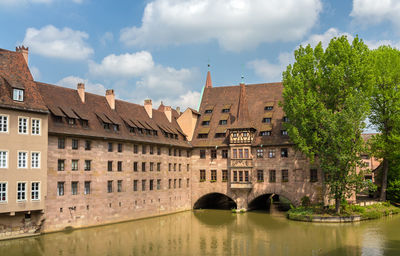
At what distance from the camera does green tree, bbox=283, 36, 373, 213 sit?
136 feet

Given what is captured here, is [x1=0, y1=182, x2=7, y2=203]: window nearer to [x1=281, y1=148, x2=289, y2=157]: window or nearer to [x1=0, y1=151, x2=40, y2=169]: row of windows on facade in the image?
[x1=0, y1=151, x2=40, y2=169]: row of windows on facade

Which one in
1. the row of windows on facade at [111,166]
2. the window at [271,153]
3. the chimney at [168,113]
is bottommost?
the row of windows on facade at [111,166]

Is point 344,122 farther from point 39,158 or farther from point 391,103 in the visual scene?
point 39,158

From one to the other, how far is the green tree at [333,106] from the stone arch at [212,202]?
1687cm

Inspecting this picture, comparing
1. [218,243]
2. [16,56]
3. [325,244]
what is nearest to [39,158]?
[16,56]

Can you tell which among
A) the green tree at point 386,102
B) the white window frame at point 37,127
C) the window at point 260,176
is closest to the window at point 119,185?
the white window frame at point 37,127

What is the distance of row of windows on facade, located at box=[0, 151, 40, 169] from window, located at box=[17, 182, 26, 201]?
1.36 metres

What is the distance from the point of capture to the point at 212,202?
60.1 m

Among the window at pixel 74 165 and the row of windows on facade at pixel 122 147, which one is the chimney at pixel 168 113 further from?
the window at pixel 74 165

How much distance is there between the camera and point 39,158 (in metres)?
34.7

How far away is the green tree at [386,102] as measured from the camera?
47.7 metres

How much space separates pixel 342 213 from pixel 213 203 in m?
20.9

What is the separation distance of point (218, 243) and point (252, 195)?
19.7 metres

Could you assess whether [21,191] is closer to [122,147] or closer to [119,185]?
[119,185]
